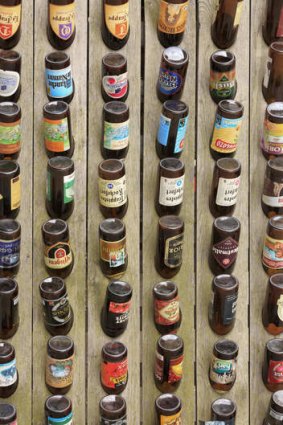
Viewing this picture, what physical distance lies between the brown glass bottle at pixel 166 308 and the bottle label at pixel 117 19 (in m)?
0.82

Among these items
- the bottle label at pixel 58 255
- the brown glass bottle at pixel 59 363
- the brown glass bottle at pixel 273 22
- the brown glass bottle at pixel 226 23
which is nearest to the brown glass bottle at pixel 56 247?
the bottle label at pixel 58 255

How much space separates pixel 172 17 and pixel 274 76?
381 mm

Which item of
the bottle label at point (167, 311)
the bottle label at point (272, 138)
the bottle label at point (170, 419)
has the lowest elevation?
the bottle label at point (170, 419)

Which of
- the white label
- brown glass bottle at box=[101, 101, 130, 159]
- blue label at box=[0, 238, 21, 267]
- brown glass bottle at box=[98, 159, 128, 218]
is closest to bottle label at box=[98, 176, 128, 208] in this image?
brown glass bottle at box=[98, 159, 128, 218]

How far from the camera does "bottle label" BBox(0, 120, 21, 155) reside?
17.3 feet

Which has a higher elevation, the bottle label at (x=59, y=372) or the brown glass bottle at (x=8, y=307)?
the brown glass bottle at (x=8, y=307)

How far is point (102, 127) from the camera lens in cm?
537

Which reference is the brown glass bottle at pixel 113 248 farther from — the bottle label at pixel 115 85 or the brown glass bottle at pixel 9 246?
the bottle label at pixel 115 85

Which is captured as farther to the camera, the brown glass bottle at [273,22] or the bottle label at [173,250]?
the brown glass bottle at [273,22]

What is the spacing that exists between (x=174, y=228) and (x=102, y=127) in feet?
1.35

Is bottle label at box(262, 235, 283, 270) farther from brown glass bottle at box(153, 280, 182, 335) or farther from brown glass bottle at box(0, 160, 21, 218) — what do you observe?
brown glass bottle at box(0, 160, 21, 218)

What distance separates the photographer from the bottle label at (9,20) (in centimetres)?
532

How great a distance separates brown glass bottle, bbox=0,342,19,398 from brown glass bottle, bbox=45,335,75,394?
11 centimetres

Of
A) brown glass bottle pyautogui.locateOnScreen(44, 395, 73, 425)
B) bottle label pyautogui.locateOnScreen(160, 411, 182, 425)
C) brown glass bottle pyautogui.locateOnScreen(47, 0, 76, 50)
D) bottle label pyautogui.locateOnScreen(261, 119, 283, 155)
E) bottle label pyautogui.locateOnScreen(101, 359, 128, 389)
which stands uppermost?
brown glass bottle pyautogui.locateOnScreen(47, 0, 76, 50)
